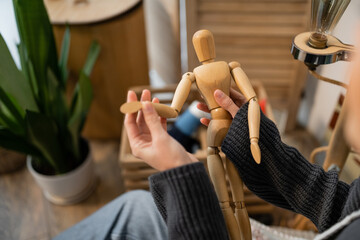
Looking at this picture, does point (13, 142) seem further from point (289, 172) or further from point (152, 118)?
point (289, 172)

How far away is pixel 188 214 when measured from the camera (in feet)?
1.46

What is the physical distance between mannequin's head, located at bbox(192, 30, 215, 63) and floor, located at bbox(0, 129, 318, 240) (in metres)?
0.61

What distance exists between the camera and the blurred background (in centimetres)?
107

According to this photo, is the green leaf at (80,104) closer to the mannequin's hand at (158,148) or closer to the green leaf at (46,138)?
the green leaf at (46,138)

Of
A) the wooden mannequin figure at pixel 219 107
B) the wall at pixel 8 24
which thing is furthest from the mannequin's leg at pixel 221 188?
the wall at pixel 8 24

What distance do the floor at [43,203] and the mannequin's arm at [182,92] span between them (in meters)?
0.62

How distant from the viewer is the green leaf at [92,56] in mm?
1032

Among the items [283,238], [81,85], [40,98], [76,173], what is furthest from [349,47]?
[76,173]

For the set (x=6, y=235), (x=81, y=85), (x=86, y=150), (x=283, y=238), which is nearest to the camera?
(x=283, y=238)

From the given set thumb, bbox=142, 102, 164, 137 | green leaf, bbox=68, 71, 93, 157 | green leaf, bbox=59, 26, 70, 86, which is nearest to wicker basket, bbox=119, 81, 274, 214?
green leaf, bbox=68, 71, 93, 157

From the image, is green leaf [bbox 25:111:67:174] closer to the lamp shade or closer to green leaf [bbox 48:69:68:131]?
green leaf [bbox 48:69:68:131]

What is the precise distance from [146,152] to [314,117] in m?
1.04

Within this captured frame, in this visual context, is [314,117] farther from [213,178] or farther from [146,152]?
[146,152]

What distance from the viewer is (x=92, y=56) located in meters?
1.05
